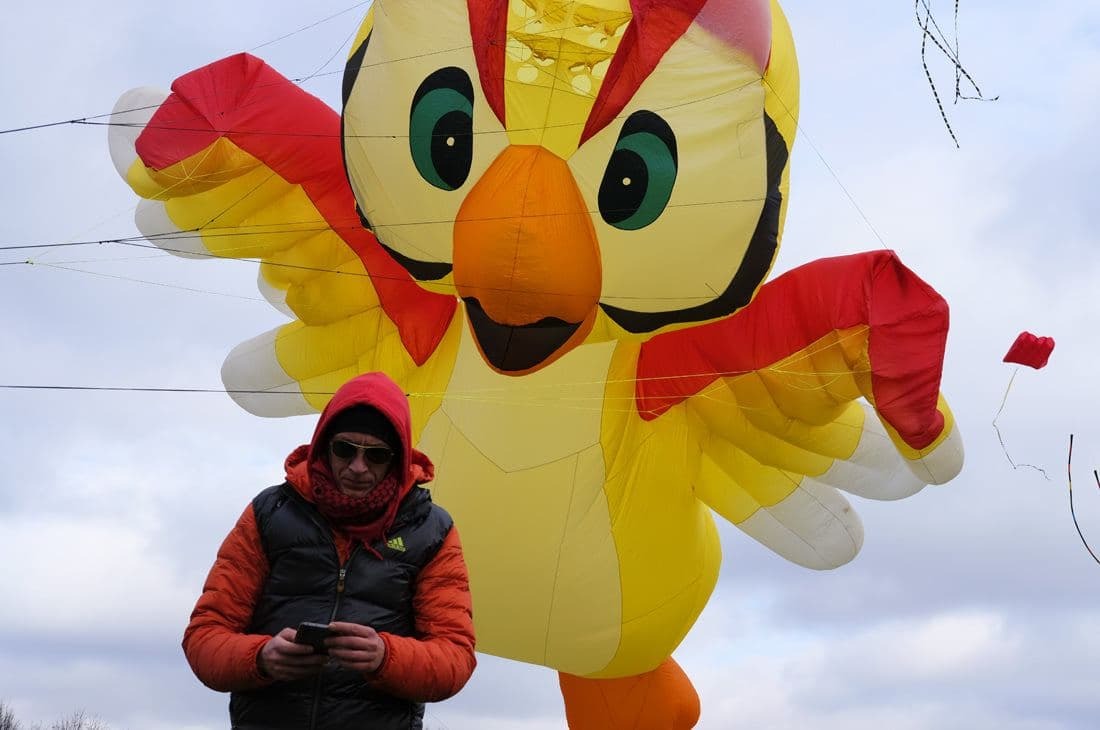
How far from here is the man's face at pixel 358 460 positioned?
261 cm

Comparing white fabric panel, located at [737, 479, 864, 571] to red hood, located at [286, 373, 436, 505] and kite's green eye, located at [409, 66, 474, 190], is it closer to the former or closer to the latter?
kite's green eye, located at [409, 66, 474, 190]

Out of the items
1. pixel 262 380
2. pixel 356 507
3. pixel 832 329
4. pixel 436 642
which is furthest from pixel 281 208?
pixel 436 642

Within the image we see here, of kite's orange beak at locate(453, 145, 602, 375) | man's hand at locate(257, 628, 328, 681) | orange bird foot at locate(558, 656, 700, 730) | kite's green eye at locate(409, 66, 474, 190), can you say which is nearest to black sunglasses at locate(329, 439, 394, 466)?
man's hand at locate(257, 628, 328, 681)

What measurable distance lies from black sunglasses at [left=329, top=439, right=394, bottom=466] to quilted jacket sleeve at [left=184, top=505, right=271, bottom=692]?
7.3 inches

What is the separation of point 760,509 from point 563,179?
2394mm

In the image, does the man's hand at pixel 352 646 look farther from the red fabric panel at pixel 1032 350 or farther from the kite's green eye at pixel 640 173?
the red fabric panel at pixel 1032 350

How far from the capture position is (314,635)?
232 cm

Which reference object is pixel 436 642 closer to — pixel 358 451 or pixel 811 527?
pixel 358 451

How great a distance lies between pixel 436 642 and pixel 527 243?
307 centimetres

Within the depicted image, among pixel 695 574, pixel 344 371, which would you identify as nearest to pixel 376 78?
pixel 344 371

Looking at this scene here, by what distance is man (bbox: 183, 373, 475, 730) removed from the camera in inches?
96.2

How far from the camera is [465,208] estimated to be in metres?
5.60

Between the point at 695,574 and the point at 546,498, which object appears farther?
the point at 695,574

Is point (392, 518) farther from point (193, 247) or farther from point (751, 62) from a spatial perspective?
point (193, 247)
